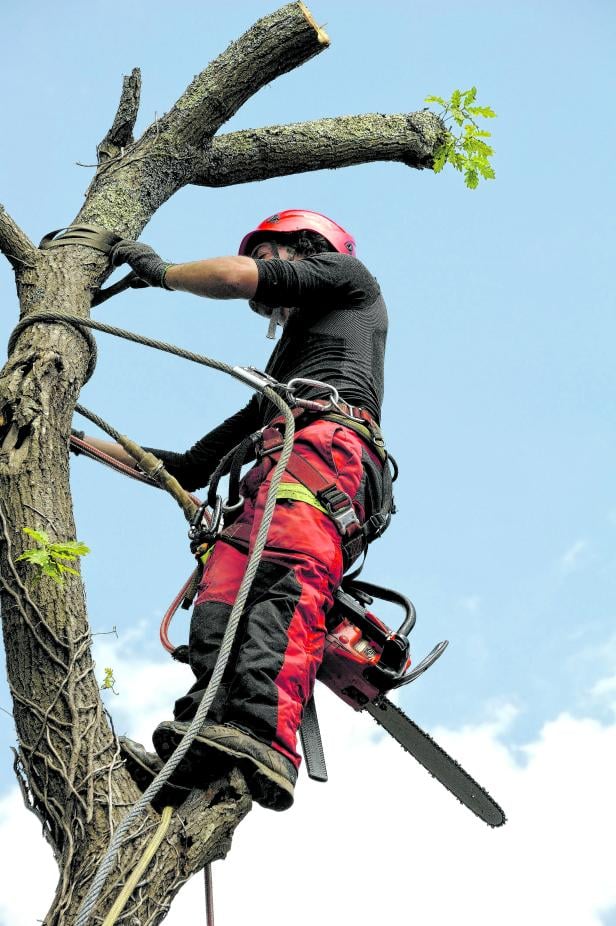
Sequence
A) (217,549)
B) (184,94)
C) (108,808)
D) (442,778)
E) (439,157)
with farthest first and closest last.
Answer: (439,157) → (184,94) → (442,778) → (217,549) → (108,808)

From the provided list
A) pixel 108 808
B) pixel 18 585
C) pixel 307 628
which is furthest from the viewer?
pixel 307 628

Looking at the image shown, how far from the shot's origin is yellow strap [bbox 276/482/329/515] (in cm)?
388

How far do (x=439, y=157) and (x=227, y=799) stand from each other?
3738mm

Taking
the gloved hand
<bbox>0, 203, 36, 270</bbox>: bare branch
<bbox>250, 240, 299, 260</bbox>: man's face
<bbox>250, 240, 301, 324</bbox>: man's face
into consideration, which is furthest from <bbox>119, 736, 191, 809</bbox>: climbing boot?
<bbox>250, 240, 299, 260</bbox>: man's face

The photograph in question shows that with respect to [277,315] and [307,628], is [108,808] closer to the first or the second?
[307,628]

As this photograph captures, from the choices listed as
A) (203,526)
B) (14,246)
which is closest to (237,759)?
(203,526)

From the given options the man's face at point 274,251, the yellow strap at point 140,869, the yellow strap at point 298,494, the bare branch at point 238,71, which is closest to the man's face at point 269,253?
the man's face at point 274,251

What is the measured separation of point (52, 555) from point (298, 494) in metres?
0.85

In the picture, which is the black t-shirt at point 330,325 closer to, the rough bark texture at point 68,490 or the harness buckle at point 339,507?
the harness buckle at point 339,507

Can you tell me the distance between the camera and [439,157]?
596 cm

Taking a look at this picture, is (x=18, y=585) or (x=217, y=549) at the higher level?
(x=217, y=549)

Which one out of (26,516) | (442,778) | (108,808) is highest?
(442,778)

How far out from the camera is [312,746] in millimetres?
Result: 3871

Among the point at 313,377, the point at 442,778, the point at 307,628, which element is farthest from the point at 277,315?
the point at 442,778
